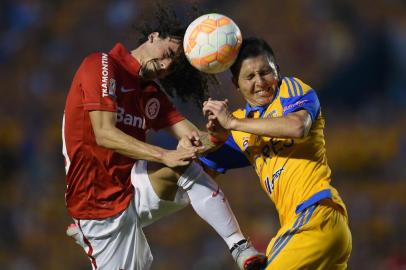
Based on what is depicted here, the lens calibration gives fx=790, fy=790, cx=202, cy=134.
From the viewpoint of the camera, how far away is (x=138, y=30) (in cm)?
516

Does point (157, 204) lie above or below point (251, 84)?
below

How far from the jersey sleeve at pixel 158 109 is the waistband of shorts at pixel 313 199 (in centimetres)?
116

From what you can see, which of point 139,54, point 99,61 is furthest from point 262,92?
point 99,61

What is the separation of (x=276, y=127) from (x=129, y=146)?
0.84 metres

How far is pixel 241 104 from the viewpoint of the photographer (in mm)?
8609

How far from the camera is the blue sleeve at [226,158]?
466 cm

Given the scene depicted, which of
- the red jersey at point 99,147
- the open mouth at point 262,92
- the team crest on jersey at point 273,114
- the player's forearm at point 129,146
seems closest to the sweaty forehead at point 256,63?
the open mouth at point 262,92

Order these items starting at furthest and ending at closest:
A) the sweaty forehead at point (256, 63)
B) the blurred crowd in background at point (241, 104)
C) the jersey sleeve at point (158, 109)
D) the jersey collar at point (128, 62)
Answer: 1. the blurred crowd in background at point (241, 104)
2. the jersey sleeve at point (158, 109)
3. the jersey collar at point (128, 62)
4. the sweaty forehead at point (256, 63)

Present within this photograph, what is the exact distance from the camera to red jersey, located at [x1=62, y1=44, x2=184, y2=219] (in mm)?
4645

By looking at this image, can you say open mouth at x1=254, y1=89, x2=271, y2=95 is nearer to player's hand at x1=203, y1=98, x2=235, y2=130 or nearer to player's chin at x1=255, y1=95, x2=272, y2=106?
player's chin at x1=255, y1=95, x2=272, y2=106

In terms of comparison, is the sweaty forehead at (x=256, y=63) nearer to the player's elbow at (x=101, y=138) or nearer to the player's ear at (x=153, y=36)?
the player's ear at (x=153, y=36)
